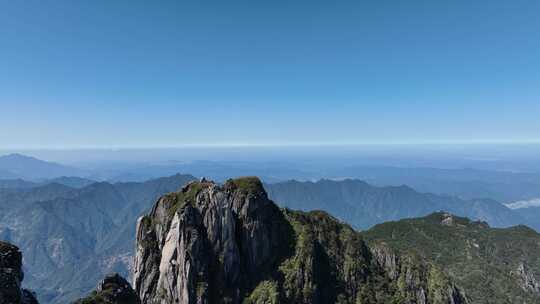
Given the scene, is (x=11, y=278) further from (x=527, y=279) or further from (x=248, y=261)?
(x=527, y=279)

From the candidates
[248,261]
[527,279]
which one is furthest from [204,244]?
[527,279]

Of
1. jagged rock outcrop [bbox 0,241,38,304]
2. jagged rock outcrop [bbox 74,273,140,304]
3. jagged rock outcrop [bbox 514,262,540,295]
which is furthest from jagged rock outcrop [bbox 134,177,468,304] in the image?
jagged rock outcrop [bbox 514,262,540,295]

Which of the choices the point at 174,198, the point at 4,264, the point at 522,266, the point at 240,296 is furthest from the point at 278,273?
the point at 522,266

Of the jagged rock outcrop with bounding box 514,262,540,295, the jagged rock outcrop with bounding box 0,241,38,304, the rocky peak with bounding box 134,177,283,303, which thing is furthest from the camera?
the jagged rock outcrop with bounding box 514,262,540,295

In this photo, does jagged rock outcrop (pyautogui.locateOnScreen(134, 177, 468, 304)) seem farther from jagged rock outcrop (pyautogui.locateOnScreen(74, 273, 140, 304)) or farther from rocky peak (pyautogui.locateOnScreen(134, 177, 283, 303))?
jagged rock outcrop (pyautogui.locateOnScreen(74, 273, 140, 304))

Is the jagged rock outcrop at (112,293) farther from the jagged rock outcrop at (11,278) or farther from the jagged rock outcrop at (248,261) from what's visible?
the jagged rock outcrop at (248,261)
